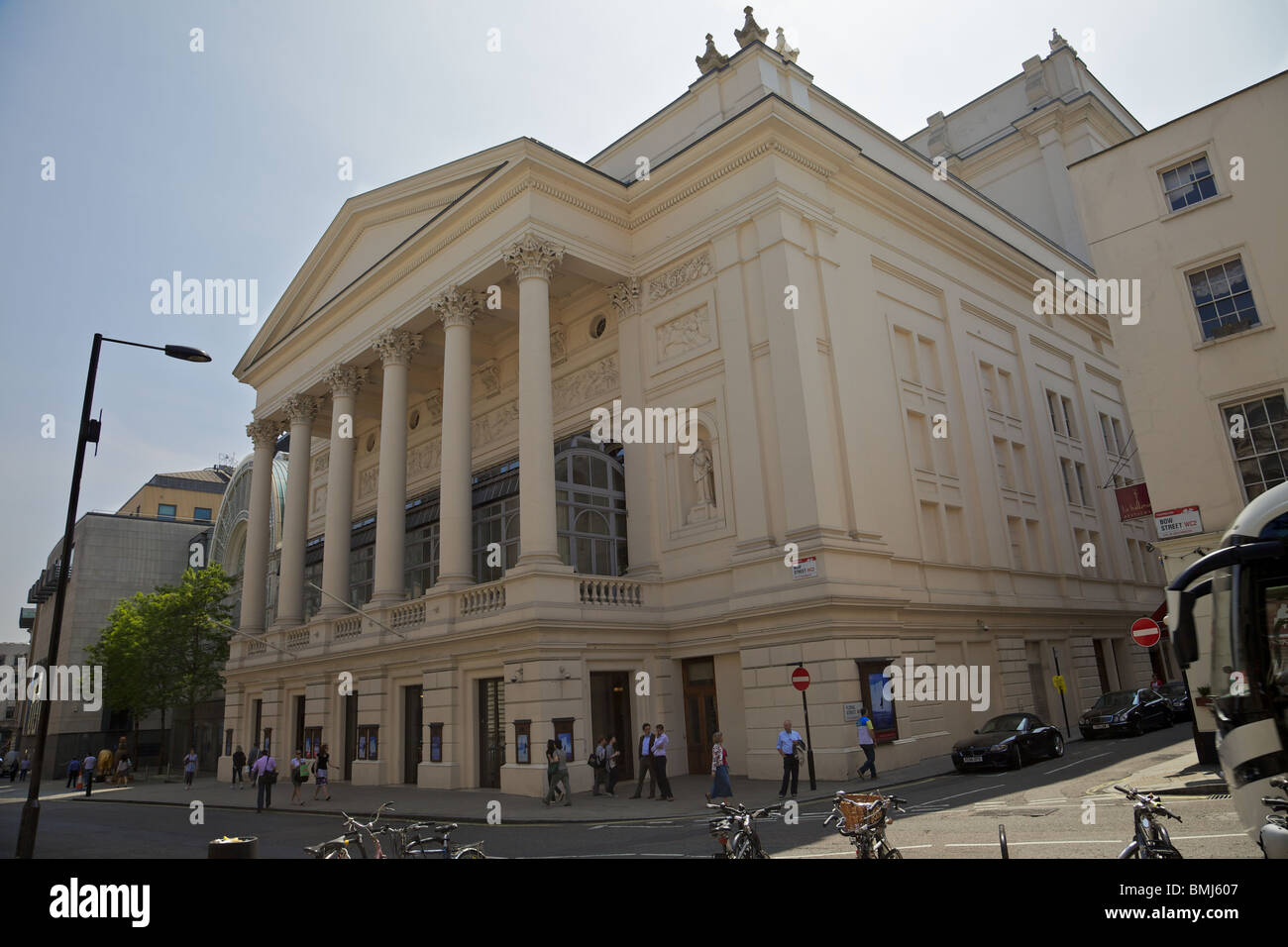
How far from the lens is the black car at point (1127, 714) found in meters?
23.8

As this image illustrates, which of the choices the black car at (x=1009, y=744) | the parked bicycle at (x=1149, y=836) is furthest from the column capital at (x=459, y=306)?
the parked bicycle at (x=1149, y=836)

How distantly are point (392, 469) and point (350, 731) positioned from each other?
393 inches

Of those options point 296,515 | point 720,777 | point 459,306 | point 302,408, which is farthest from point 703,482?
point 302,408

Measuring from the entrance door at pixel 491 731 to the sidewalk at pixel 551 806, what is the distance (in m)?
0.79

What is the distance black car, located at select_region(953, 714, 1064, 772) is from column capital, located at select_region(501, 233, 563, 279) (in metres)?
18.4

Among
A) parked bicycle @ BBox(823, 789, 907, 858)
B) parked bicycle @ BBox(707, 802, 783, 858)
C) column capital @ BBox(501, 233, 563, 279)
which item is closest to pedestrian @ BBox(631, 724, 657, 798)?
parked bicycle @ BBox(707, 802, 783, 858)

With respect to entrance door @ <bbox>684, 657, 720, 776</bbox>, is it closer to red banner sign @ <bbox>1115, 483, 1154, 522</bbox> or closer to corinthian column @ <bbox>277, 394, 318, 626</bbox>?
red banner sign @ <bbox>1115, 483, 1154, 522</bbox>

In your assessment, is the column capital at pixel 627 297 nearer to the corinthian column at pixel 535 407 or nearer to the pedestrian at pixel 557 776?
the corinthian column at pixel 535 407

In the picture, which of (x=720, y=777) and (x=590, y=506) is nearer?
(x=720, y=777)

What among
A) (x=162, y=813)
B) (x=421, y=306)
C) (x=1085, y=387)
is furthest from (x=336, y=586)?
(x=1085, y=387)

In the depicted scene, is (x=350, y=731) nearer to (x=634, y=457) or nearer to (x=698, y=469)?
(x=634, y=457)

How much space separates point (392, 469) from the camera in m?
30.0

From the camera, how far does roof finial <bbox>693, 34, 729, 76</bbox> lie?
28.4 m
